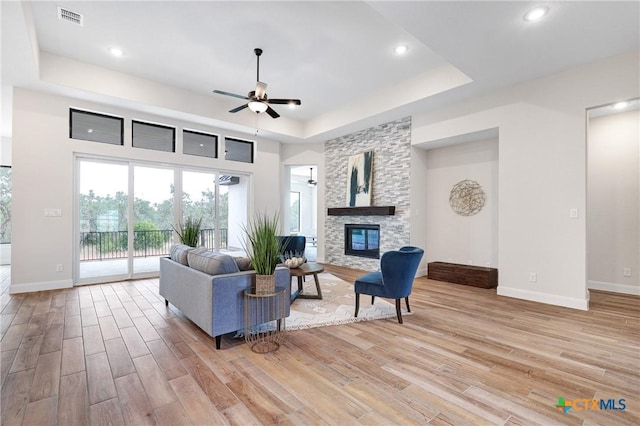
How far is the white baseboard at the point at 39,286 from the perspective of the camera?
176 inches

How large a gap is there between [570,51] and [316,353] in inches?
177

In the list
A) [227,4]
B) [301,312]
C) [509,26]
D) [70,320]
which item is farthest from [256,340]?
[509,26]

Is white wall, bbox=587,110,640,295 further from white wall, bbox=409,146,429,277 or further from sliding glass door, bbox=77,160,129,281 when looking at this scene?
sliding glass door, bbox=77,160,129,281

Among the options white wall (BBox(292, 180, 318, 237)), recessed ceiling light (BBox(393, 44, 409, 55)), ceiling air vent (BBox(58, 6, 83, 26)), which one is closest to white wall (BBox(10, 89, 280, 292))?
ceiling air vent (BBox(58, 6, 83, 26))

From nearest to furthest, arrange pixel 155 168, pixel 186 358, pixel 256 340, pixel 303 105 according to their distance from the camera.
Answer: pixel 186 358 → pixel 256 340 → pixel 155 168 → pixel 303 105

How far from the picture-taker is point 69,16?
3.47m

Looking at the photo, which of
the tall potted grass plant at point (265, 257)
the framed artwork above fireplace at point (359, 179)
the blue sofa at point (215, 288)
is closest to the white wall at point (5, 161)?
Result: the blue sofa at point (215, 288)

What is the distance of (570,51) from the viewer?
3.53m

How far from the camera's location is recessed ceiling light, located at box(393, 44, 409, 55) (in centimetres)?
393

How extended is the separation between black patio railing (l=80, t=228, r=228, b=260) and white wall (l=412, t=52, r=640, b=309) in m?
6.12

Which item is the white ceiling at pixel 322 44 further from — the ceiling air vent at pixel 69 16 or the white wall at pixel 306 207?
the white wall at pixel 306 207

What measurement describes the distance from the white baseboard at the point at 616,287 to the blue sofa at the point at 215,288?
17.0 ft

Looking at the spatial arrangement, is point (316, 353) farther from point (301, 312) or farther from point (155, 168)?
point (155, 168)

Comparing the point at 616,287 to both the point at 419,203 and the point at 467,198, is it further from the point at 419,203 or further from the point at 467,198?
the point at 419,203
